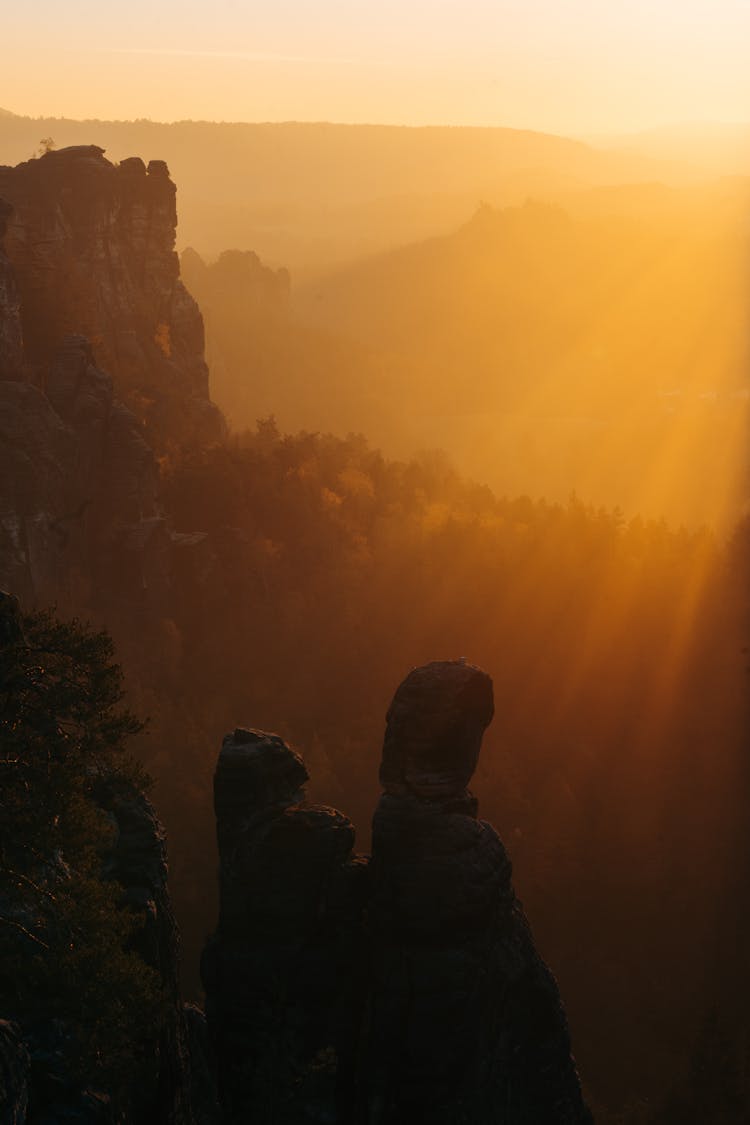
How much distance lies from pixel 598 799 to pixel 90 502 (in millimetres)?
31296

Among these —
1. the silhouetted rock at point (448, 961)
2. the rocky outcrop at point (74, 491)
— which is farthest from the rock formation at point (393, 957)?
the rocky outcrop at point (74, 491)

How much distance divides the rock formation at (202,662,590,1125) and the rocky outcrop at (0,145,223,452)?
38.5m

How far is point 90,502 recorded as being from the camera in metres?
55.7

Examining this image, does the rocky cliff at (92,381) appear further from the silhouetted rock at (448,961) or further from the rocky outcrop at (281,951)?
the silhouetted rock at (448,961)

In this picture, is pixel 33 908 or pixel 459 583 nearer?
pixel 33 908

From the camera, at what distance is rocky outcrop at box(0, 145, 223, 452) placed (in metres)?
59.6

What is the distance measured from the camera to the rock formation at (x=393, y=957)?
Result: 904 inches

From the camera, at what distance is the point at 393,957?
2347 centimetres

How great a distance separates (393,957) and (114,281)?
55723mm

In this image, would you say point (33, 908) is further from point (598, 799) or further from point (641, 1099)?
point (598, 799)

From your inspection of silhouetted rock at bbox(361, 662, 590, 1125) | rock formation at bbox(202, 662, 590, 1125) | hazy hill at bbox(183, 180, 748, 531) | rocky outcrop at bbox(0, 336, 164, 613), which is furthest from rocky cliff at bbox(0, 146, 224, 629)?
hazy hill at bbox(183, 180, 748, 531)

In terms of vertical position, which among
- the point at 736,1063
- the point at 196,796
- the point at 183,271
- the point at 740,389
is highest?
the point at 740,389

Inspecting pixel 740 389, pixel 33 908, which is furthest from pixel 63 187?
pixel 740 389

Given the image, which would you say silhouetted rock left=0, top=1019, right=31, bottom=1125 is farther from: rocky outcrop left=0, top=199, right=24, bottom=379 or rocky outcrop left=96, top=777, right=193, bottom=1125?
rocky outcrop left=0, top=199, right=24, bottom=379
